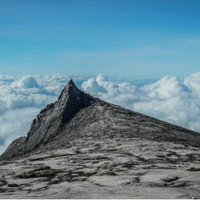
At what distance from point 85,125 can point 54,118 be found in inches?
535

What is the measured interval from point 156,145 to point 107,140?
7529 millimetres

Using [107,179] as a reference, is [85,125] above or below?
above

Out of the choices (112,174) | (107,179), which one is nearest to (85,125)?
(112,174)

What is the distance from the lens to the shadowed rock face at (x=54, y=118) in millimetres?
50656

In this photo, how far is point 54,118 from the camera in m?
54.1

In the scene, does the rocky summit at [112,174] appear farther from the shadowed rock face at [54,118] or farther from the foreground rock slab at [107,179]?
the shadowed rock face at [54,118]

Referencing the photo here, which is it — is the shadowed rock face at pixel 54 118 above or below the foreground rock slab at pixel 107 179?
above

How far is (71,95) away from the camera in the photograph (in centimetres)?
5825

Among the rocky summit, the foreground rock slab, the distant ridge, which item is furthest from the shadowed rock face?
the foreground rock slab

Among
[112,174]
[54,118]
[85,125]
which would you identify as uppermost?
[54,118]

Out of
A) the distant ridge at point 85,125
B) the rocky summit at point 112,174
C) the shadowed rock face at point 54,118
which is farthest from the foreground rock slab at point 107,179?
the shadowed rock face at point 54,118

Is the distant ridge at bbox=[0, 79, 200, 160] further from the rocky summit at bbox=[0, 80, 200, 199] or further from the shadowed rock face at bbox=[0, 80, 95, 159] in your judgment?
the rocky summit at bbox=[0, 80, 200, 199]

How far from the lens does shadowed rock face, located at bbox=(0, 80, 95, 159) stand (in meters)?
50.7

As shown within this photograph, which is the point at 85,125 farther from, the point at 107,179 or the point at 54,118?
the point at 107,179
